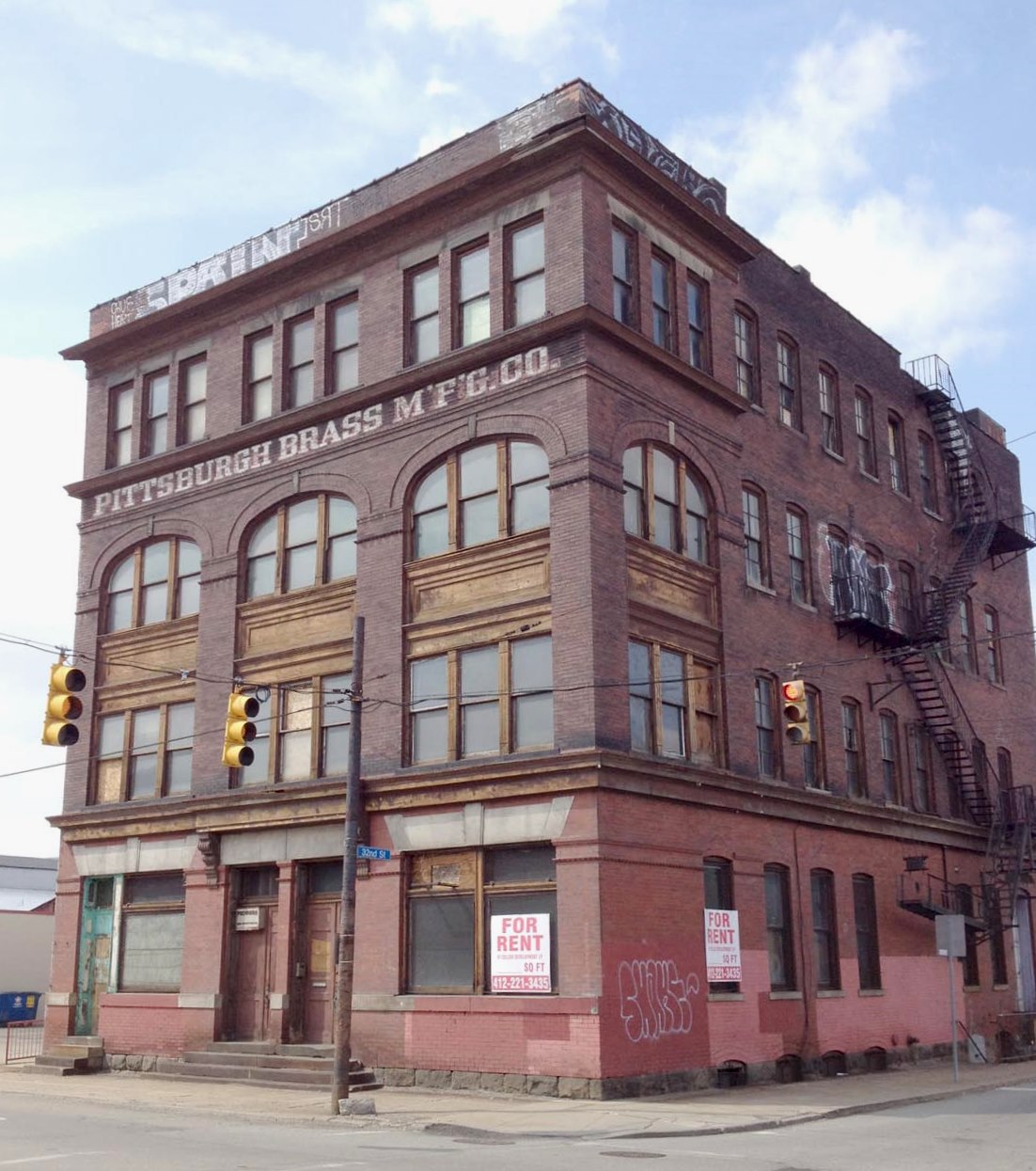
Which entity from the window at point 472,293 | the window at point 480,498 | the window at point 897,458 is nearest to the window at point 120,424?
the window at point 480,498

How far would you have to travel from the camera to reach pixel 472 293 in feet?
88.0

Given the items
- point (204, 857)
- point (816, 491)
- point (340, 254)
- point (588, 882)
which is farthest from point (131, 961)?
point (816, 491)

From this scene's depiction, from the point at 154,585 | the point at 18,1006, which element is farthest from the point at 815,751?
the point at 18,1006

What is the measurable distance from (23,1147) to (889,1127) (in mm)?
11026

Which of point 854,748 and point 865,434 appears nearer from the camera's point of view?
point 854,748

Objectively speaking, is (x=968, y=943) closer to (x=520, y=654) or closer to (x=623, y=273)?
(x=520, y=654)

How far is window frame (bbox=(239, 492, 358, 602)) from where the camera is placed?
28.0 meters

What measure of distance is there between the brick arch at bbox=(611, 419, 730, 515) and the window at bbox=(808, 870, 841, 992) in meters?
7.95

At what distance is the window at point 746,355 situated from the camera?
2984cm

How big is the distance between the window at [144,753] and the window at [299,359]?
23.0ft

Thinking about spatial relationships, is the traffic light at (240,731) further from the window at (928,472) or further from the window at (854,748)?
the window at (928,472)

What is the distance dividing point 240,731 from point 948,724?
834 inches

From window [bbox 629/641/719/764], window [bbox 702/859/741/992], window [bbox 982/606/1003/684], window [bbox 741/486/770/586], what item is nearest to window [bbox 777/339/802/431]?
window [bbox 741/486/770/586]

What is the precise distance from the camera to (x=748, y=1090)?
2380 centimetres
